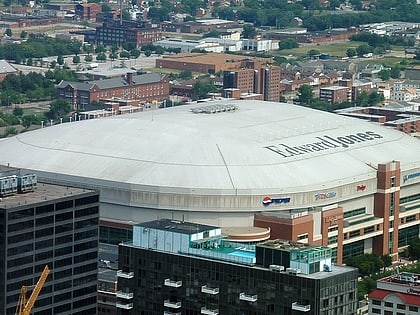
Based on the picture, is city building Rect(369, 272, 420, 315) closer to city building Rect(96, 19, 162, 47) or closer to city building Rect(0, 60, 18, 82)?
city building Rect(0, 60, 18, 82)

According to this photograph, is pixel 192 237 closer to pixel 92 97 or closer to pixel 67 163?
A: pixel 67 163

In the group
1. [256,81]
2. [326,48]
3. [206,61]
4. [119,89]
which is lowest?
[326,48]

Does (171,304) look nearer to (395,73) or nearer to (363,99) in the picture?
(363,99)

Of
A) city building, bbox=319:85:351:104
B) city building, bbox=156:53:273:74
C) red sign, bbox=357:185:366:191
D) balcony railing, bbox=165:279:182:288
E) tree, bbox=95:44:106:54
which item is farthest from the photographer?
tree, bbox=95:44:106:54

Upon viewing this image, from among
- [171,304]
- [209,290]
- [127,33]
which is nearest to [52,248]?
[171,304]

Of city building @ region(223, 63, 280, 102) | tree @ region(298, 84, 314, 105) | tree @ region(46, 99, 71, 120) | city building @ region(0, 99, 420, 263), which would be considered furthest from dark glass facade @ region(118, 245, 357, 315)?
city building @ region(223, 63, 280, 102)
